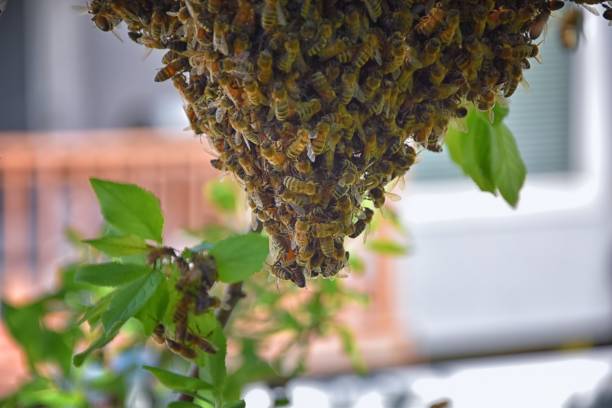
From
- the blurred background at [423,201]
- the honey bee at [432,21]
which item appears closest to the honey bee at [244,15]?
the honey bee at [432,21]

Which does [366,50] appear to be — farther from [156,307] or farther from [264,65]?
[156,307]

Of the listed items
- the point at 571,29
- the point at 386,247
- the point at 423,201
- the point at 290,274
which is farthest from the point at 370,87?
the point at 423,201

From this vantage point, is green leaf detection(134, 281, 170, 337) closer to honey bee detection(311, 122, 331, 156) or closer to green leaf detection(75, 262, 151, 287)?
green leaf detection(75, 262, 151, 287)

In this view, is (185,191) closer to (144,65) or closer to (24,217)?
(24,217)

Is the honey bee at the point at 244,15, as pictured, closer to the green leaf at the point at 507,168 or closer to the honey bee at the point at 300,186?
the honey bee at the point at 300,186

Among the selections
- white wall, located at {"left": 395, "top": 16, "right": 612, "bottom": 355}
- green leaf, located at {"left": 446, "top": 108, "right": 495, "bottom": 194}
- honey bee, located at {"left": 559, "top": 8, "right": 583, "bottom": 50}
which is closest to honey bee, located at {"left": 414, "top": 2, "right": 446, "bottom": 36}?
green leaf, located at {"left": 446, "top": 108, "right": 495, "bottom": 194}

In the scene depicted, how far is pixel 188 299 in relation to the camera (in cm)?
60

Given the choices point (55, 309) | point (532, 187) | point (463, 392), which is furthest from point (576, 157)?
point (55, 309)

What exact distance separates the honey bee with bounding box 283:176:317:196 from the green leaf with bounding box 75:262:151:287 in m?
0.14

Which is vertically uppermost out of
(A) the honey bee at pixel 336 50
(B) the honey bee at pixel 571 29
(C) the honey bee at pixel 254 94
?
(B) the honey bee at pixel 571 29

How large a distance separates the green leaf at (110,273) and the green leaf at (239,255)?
5 centimetres

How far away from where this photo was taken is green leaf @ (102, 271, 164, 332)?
57 centimetres

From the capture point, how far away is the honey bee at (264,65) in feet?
1.67

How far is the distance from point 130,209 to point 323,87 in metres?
0.21
